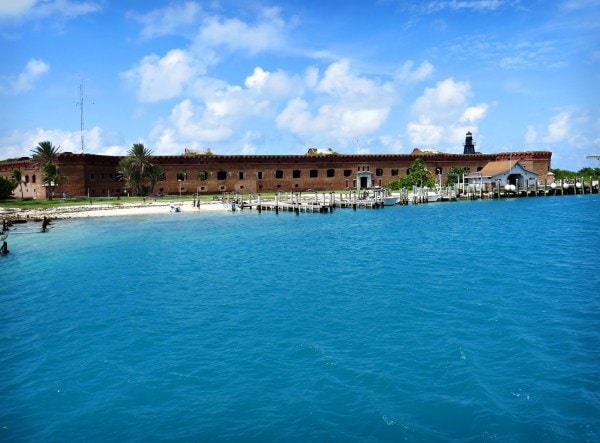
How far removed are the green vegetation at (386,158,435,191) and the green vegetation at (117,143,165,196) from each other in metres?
33.4

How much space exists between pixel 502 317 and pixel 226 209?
4524 cm

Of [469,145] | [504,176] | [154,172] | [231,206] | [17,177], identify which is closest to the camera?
[231,206]

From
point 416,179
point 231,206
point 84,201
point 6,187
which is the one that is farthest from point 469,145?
point 6,187

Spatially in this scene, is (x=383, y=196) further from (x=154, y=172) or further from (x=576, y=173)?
(x=576, y=173)

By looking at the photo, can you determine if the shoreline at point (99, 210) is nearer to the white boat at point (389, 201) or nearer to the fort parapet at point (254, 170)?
the fort parapet at point (254, 170)

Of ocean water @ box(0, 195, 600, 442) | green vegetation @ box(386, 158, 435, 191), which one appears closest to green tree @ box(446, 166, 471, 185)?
green vegetation @ box(386, 158, 435, 191)

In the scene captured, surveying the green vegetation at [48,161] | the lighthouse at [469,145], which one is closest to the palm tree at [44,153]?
the green vegetation at [48,161]

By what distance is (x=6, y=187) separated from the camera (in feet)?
201

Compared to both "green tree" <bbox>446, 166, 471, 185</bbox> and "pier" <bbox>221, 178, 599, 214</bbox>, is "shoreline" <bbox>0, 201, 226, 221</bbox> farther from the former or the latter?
"green tree" <bbox>446, 166, 471, 185</bbox>

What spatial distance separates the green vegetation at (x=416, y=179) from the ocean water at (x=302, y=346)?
45.4 meters

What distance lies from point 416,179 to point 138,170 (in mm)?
37605

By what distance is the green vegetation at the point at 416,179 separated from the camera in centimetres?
7431

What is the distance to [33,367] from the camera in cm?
1298

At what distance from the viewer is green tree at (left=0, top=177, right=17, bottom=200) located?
6069 centimetres
